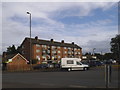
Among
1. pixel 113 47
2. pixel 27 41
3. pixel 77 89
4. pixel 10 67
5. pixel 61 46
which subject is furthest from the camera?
pixel 61 46

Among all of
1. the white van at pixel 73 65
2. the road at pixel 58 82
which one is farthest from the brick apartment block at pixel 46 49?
the road at pixel 58 82

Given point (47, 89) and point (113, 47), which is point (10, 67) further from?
point (113, 47)

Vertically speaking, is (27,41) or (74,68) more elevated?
(27,41)

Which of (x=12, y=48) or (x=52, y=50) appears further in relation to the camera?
(x=12, y=48)

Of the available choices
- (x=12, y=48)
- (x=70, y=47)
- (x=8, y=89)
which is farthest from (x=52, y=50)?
(x=8, y=89)

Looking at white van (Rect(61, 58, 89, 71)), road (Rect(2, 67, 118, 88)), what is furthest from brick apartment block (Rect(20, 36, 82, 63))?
road (Rect(2, 67, 118, 88))

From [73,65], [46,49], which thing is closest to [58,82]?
[73,65]

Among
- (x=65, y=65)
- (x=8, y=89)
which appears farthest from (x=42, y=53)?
(x=8, y=89)

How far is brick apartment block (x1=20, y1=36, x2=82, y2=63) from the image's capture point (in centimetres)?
9442

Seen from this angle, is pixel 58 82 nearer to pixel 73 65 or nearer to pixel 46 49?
pixel 73 65

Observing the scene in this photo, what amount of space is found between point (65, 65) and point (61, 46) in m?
78.0

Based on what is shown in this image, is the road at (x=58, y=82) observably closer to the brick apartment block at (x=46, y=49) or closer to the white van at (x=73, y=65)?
the white van at (x=73, y=65)

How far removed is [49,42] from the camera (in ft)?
354

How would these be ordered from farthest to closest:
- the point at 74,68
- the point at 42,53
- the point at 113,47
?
the point at 42,53, the point at 113,47, the point at 74,68
